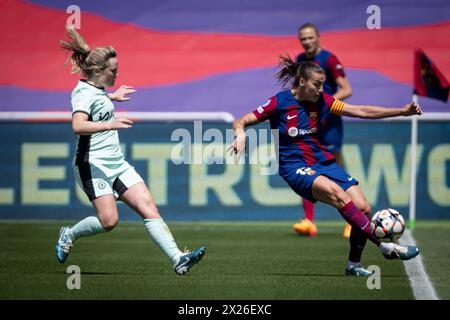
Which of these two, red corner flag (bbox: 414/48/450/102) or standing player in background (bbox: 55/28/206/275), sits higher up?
red corner flag (bbox: 414/48/450/102)

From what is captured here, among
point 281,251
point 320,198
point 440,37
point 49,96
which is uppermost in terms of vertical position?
point 440,37

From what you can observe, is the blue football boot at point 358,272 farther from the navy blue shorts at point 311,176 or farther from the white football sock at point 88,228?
the white football sock at point 88,228

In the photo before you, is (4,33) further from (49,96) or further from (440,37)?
(440,37)

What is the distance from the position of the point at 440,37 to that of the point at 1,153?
785cm

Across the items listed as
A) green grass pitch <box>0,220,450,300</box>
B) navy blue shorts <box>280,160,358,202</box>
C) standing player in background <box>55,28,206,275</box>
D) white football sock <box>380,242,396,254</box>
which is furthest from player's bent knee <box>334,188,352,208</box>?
standing player in background <box>55,28,206,275</box>

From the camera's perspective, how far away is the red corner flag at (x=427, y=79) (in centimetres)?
1380

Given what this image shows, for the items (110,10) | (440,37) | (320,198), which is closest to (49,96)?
(110,10)

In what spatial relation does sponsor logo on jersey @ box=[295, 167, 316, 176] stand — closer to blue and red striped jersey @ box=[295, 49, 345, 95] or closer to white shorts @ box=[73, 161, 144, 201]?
white shorts @ box=[73, 161, 144, 201]

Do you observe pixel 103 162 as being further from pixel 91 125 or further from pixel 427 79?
pixel 427 79

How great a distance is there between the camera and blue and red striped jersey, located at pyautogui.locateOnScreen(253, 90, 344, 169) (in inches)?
340

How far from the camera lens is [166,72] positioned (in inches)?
679

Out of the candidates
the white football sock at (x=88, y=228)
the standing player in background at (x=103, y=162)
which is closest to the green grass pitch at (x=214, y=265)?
the white football sock at (x=88, y=228)

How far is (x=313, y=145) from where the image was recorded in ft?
28.3

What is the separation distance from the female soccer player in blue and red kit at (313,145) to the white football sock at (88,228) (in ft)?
4.35
